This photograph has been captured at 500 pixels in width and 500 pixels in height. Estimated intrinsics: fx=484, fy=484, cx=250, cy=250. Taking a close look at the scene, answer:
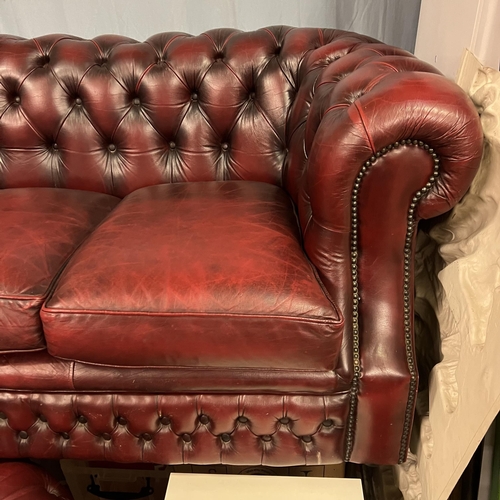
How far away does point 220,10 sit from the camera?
5.00ft

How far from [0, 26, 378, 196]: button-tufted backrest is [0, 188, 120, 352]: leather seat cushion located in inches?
5.2

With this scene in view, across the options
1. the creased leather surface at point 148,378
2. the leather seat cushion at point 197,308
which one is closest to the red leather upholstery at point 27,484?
the creased leather surface at point 148,378

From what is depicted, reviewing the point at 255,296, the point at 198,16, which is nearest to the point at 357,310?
the point at 255,296

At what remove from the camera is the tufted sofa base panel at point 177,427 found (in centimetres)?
91

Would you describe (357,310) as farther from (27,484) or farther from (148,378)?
(27,484)

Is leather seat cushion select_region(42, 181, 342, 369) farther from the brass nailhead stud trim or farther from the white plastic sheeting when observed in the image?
the white plastic sheeting

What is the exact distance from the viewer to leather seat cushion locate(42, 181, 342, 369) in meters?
0.79

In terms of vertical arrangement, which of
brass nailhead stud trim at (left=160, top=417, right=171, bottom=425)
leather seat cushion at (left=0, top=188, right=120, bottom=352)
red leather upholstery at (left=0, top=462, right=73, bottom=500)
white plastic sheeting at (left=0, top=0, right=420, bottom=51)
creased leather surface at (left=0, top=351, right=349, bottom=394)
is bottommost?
red leather upholstery at (left=0, top=462, right=73, bottom=500)

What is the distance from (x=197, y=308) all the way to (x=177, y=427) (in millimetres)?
288

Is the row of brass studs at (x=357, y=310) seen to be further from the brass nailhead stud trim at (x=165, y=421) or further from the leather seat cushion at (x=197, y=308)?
the brass nailhead stud trim at (x=165, y=421)

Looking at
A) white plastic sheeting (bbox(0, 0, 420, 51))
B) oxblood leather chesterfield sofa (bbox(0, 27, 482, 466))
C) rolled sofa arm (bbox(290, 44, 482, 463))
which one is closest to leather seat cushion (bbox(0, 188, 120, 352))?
oxblood leather chesterfield sofa (bbox(0, 27, 482, 466))

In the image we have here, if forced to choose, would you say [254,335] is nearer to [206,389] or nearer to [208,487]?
[206,389]

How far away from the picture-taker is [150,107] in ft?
4.27

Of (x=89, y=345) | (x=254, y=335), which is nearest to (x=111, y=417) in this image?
(x=89, y=345)
